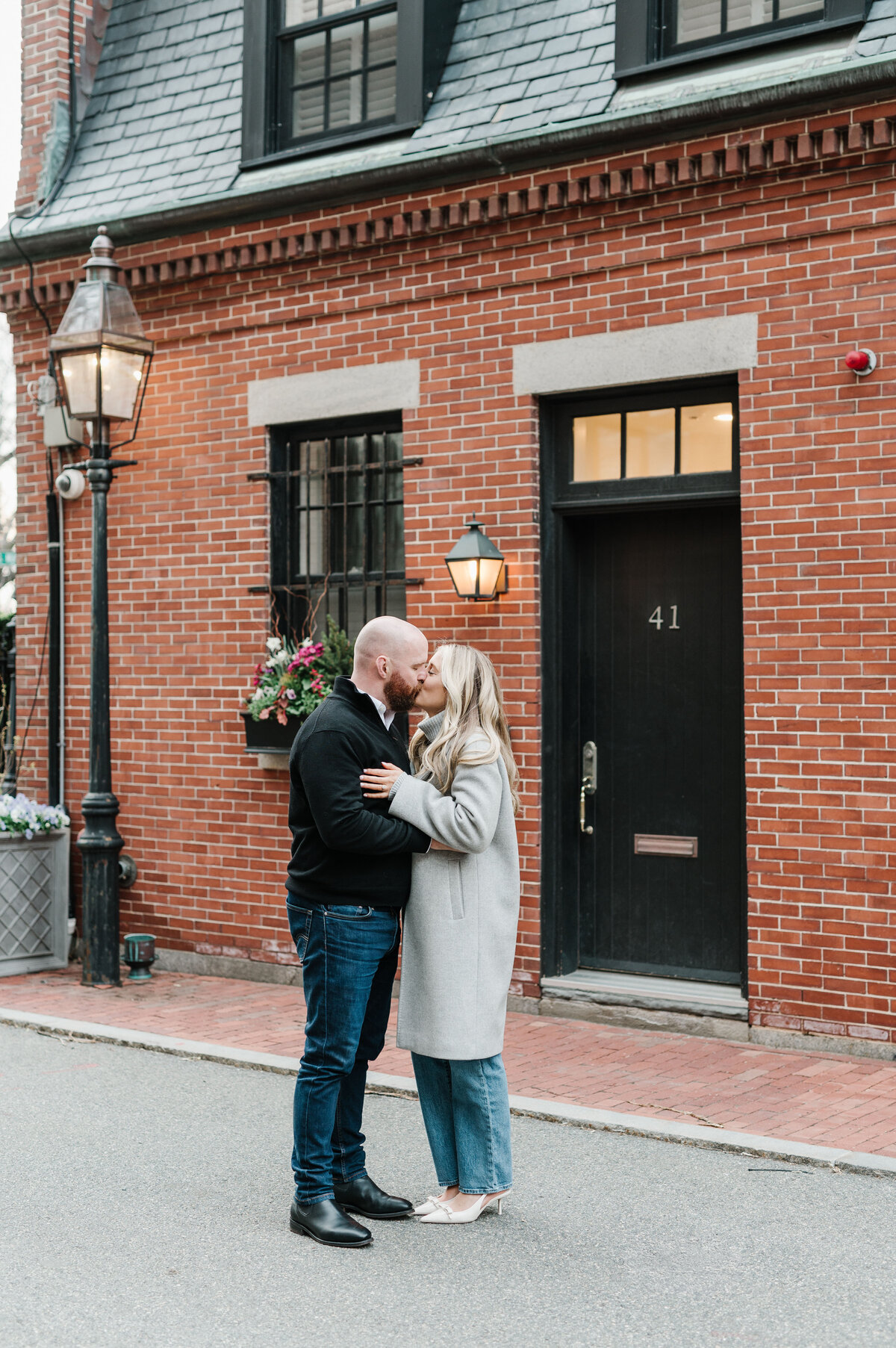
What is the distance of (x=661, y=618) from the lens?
762 cm

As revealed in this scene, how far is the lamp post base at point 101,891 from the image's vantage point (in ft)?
28.1

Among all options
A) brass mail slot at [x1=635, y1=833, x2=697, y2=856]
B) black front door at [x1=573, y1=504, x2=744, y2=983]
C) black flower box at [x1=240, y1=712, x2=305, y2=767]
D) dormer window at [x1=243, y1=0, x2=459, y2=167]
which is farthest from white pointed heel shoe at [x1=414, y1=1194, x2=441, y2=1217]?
dormer window at [x1=243, y1=0, x2=459, y2=167]

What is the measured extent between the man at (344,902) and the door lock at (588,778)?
327 centimetres

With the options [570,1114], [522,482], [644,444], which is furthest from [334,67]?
[570,1114]

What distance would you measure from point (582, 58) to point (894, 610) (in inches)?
141

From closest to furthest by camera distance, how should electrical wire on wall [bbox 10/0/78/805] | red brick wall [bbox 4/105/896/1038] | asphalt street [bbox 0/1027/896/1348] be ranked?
asphalt street [bbox 0/1027/896/1348] < red brick wall [bbox 4/105/896/1038] < electrical wire on wall [bbox 10/0/78/805]

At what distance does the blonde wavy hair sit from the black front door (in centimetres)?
311

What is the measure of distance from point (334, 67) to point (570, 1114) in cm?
665

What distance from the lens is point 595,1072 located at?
6.45m

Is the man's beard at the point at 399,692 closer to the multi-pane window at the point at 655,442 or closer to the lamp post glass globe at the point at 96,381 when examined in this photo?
the multi-pane window at the point at 655,442

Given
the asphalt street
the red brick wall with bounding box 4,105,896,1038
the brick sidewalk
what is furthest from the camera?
the red brick wall with bounding box 4,105,896,1038

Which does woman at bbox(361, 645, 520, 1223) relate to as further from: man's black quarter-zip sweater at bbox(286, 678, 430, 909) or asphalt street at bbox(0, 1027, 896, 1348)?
asphalt street at bbox(0, 1027, 896, 1348)

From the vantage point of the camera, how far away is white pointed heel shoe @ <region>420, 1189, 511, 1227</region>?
4.54 m

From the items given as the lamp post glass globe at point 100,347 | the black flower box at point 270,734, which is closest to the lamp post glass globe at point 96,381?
the lamp post glass globe at point 100,347
